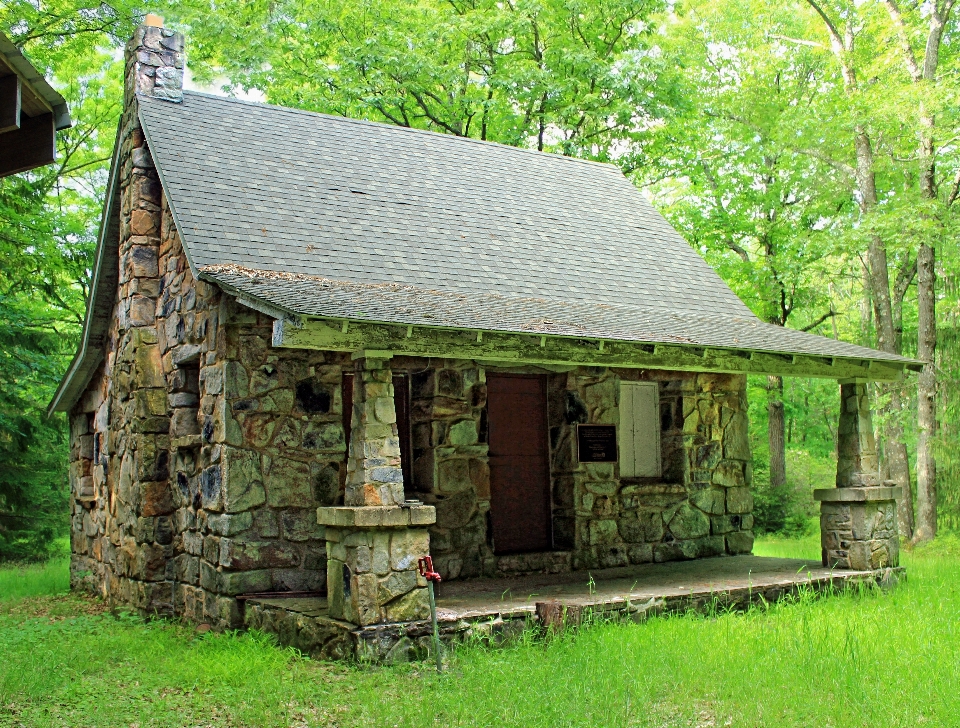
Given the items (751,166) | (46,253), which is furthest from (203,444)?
(751,166)

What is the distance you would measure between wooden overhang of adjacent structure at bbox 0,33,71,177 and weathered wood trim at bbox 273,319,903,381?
192 cm

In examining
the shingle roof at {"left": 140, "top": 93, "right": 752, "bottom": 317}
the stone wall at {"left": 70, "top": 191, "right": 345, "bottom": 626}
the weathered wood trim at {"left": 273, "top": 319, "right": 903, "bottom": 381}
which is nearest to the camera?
the weathered wood trim at {"left": 273, "top": 319, "right": 903, "bottom": 381}

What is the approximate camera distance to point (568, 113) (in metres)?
18.7

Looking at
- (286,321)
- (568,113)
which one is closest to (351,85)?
(568,113)

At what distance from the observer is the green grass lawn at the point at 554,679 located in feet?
17.4

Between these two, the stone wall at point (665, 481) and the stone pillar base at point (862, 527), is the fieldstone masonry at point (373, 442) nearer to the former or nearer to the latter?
the stone wall at point (665, 481)

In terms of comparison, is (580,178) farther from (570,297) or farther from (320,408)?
(320,408)

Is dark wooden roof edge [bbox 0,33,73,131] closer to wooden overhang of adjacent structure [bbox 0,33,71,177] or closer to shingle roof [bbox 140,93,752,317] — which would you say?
wooden overhang of adjacent structure [bbox 0,33,71,177]

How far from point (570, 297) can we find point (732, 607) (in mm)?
3572

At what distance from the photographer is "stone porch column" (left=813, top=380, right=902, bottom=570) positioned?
9414 mm

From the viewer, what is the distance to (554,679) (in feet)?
19.1

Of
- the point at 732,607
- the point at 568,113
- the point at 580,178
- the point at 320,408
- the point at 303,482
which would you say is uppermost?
the point at 568,113

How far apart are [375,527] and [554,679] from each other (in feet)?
5.41

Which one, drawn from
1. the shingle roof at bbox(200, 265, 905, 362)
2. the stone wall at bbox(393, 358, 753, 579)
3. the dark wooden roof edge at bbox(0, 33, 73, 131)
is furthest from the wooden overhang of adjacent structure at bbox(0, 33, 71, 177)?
the stone wall at bbox(393, 358, 753, 579)
